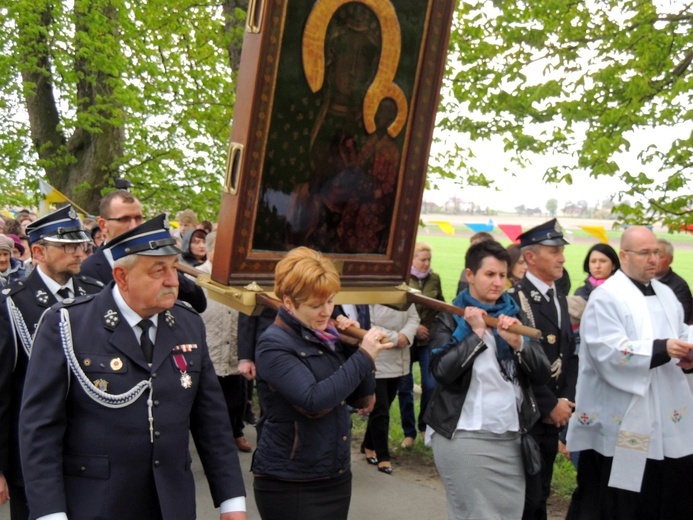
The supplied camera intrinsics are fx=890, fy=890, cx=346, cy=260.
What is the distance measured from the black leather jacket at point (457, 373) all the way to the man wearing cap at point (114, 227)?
1.44m

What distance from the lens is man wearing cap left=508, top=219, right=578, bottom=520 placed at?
5508 mm

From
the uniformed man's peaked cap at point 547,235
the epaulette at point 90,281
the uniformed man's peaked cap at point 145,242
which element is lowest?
the epaulette at point 90,281

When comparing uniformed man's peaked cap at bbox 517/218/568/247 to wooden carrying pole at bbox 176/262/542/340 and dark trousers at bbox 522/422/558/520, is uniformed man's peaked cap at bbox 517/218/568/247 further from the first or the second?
wooden carrying pole at bbox 176/262/542/340

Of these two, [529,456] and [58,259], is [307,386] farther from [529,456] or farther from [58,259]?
[58,259]

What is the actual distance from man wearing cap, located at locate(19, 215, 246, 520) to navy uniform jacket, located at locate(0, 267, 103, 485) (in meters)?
1.05

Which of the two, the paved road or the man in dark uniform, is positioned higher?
the man in dark uniform

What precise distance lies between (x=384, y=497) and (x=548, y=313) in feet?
7.46

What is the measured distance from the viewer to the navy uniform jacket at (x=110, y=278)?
5191 mm

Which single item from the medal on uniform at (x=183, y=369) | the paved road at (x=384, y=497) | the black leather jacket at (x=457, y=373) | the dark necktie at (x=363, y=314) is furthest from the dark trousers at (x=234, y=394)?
the medal on uniform at (x=183, y=369)

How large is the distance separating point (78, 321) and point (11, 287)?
152 centimetres

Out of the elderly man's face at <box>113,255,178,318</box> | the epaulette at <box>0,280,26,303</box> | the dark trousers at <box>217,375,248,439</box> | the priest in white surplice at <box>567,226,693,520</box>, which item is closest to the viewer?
the elderly man's face at <box>113,255,178,318</box>

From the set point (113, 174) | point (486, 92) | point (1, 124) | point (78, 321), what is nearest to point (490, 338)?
point (78, 321)

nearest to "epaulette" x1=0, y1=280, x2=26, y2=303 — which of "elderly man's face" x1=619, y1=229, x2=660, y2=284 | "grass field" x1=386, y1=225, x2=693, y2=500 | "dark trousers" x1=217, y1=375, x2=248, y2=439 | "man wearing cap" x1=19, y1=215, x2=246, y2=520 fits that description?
"man wearing cap" x1=19, y1=215, x2=246, y2=520

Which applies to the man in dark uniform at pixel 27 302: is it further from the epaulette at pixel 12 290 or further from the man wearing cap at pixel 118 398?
the man wearing cap at pixel 118 398
